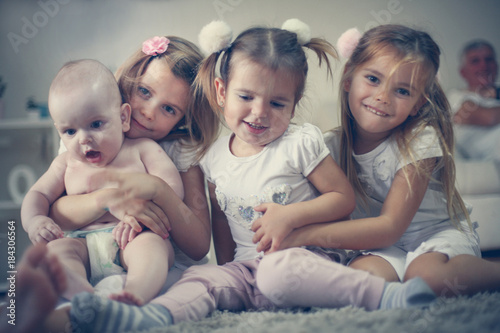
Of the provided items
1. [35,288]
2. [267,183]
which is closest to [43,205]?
[35,288]

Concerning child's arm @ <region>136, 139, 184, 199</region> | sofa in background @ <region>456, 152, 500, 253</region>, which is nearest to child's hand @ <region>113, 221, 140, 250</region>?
child's arm @ <region>136, 139, 184, 199</region>

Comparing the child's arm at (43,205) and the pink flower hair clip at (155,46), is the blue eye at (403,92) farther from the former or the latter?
the child's arm at (43,205)

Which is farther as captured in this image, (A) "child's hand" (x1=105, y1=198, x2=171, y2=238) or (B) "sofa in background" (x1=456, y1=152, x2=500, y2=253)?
(B) "sofa in background" (x1=456, y1=152, x2=500, y2=253)

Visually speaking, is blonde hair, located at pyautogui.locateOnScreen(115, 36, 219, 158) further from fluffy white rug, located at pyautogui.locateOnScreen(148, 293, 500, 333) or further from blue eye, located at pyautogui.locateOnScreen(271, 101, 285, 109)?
fluffy white rug, located at pyautogui.locateOnScreen(148, 293, 500, 333)

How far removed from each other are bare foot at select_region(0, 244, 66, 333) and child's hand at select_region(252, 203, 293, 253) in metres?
0.32

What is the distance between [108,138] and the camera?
0.76 metres

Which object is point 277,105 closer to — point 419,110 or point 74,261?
point 419,110

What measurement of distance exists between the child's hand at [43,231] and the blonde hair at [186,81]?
11.1 inches

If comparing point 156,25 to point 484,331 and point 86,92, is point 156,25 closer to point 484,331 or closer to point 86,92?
point 86,92

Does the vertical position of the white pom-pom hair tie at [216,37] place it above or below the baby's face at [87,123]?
above

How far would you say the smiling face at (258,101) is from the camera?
758mm

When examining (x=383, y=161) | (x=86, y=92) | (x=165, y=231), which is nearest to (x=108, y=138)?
(x=86, y=92)

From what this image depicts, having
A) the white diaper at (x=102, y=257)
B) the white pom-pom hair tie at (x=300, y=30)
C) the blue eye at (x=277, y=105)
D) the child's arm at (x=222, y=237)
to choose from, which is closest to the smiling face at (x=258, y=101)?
the blue eye at (x=277, y=105)

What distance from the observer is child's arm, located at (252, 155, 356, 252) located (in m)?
0.71
